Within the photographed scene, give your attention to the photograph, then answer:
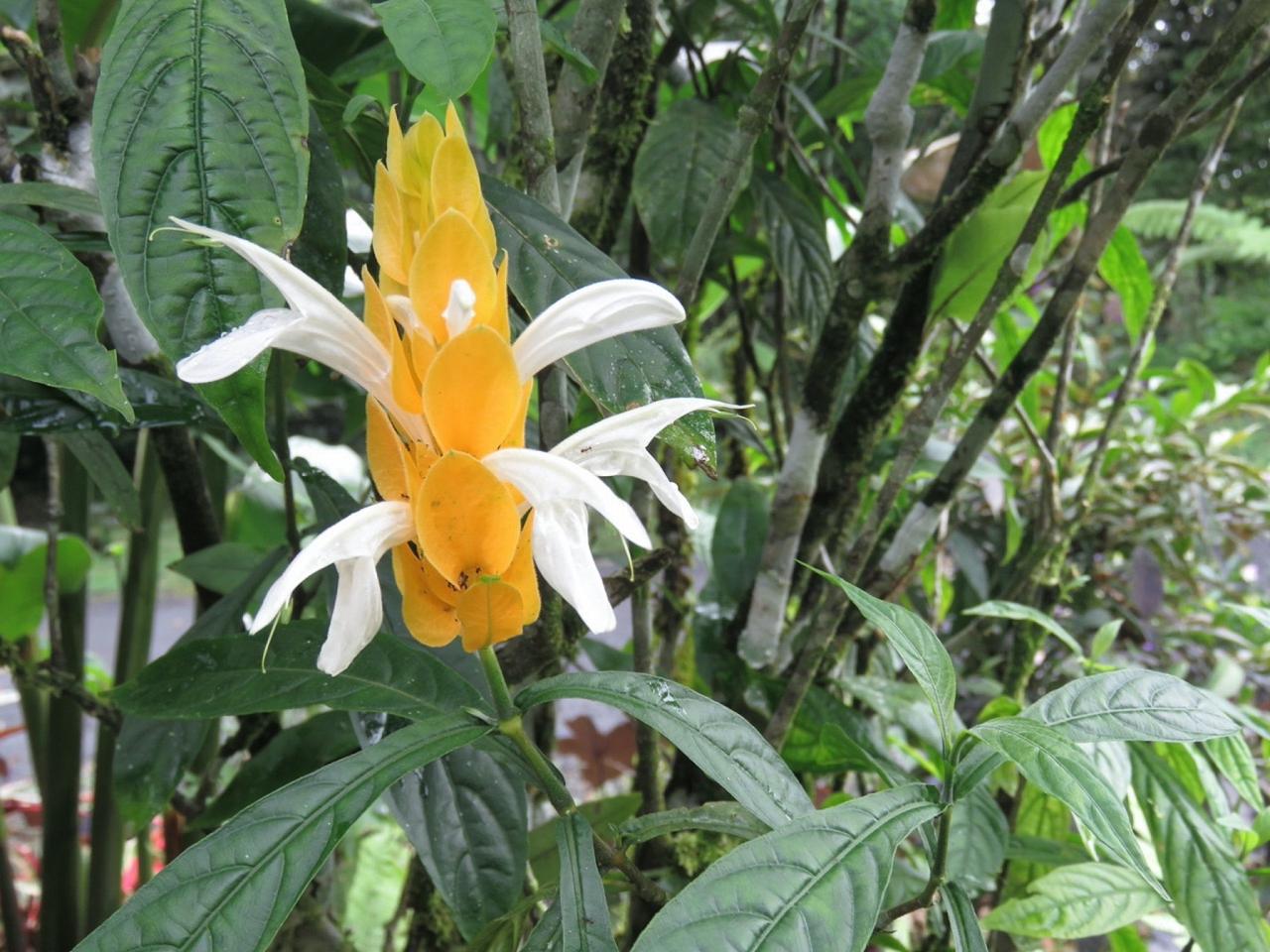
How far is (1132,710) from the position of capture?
0.39 meters

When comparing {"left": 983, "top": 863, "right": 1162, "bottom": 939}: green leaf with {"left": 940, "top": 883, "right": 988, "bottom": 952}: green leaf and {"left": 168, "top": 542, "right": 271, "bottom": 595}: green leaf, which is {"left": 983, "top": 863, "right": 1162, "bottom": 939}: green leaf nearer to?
{"left": 940, "top": 883, "right": 988, "bottom": 952}: green leaf

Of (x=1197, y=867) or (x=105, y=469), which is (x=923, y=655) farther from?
(x=105, y=469)

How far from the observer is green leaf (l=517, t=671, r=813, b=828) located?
0.34 metres

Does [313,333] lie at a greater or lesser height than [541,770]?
greater

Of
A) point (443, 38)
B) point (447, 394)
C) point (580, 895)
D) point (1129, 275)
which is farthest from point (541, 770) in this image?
point (1129, 275)

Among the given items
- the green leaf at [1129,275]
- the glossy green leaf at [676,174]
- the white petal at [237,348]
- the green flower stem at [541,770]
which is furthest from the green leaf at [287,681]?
the green leaf at [1129,275]

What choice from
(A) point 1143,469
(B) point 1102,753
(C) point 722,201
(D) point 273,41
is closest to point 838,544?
(B) point 1102,753

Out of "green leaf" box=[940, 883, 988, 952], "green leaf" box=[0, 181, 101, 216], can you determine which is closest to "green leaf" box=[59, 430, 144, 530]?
"green leaf" box=[0, 181, 101, 216]

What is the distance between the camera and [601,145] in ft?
2.29

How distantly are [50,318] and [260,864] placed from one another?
0.20 meters

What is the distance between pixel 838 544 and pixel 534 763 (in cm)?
49

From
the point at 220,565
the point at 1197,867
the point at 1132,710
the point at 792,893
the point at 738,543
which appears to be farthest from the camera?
the point at 738,543

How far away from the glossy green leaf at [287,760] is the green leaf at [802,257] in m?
0.44

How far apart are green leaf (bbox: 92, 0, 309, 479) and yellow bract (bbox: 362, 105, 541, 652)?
0.04 metres
